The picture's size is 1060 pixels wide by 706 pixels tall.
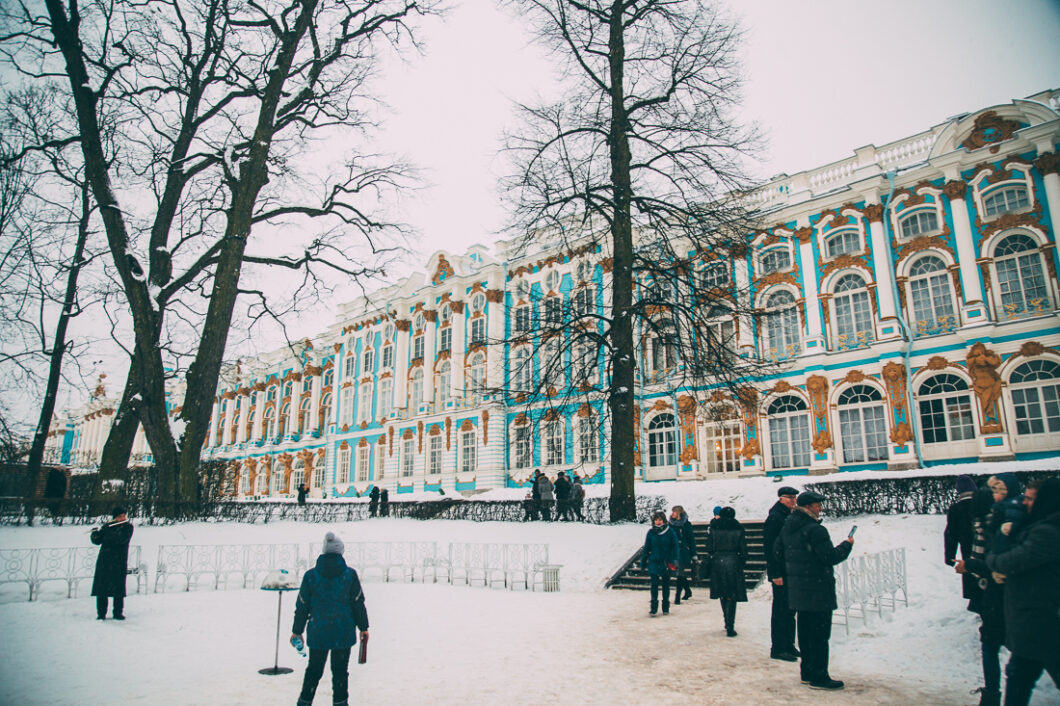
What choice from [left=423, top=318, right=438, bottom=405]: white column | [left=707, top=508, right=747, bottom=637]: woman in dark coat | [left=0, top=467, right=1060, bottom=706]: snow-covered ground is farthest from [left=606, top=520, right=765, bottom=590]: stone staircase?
[left=423, top=318, right=438, bottom=405]: white column

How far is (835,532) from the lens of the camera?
12031 mm

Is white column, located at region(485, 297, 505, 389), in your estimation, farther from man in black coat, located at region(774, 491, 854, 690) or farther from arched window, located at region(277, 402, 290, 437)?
man in black coat, located at region(774, 491, 854, 690)

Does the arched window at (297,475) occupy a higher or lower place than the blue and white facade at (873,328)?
lower

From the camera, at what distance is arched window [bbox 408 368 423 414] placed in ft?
119

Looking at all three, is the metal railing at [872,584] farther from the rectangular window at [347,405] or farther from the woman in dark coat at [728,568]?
the rectangular window at [347,405]

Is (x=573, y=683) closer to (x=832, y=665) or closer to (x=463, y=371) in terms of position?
(x=832, y=665)

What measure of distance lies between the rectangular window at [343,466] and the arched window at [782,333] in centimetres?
2599

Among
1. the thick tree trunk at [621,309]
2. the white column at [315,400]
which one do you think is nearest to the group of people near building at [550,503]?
the thick tree trunk at [621,309]

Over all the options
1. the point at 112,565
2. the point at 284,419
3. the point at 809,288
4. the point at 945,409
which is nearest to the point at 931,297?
the point at 945,409

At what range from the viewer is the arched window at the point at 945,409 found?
19.6m

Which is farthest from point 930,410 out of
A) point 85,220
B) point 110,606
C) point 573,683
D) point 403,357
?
point 403,357

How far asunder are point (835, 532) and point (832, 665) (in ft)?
21.5

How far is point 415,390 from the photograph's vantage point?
36.6 m

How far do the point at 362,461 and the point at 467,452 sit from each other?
9.17m
